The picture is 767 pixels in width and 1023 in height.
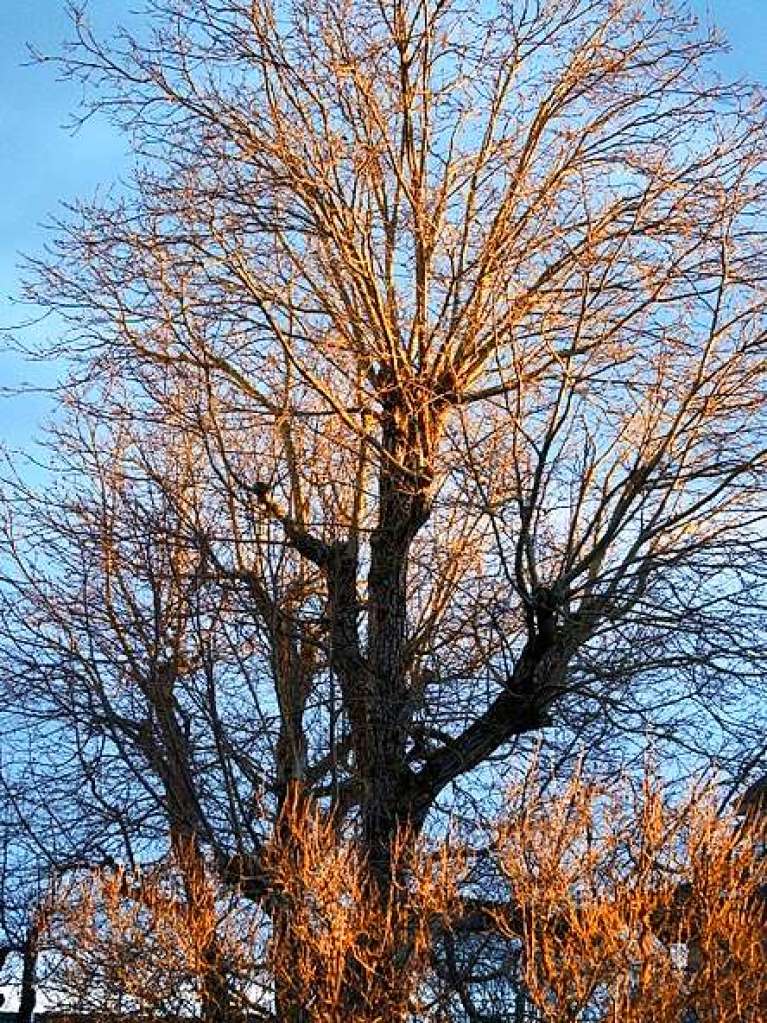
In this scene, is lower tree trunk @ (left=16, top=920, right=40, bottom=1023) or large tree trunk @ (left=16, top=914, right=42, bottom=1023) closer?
large tree trunk @ (left=16, top=914, right=42, bottom=1023)

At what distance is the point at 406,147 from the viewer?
12555mm

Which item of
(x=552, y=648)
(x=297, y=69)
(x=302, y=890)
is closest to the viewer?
(x=302, y=890)

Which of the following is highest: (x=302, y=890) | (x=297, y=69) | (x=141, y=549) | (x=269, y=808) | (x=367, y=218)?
(x=297, y=69)

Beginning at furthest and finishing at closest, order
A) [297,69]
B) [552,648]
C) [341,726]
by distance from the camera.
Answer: [297,69], [341,726], [552,648]

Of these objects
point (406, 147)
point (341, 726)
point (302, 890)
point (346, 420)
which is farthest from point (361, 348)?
point (302, 890)

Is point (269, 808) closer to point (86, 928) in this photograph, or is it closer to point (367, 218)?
point (86, 928)

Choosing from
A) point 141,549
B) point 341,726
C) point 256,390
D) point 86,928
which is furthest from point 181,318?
point 86,928

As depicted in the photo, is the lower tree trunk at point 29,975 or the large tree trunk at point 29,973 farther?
the lower tree trunk at point 29,975

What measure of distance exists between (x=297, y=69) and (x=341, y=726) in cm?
464

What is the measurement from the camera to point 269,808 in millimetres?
11195

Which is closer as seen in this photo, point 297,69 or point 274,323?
point 274,323

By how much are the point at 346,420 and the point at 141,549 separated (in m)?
1.83

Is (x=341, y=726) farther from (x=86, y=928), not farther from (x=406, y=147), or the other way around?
(x=406, y=147)

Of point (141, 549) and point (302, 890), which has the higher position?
point (141, 549)
